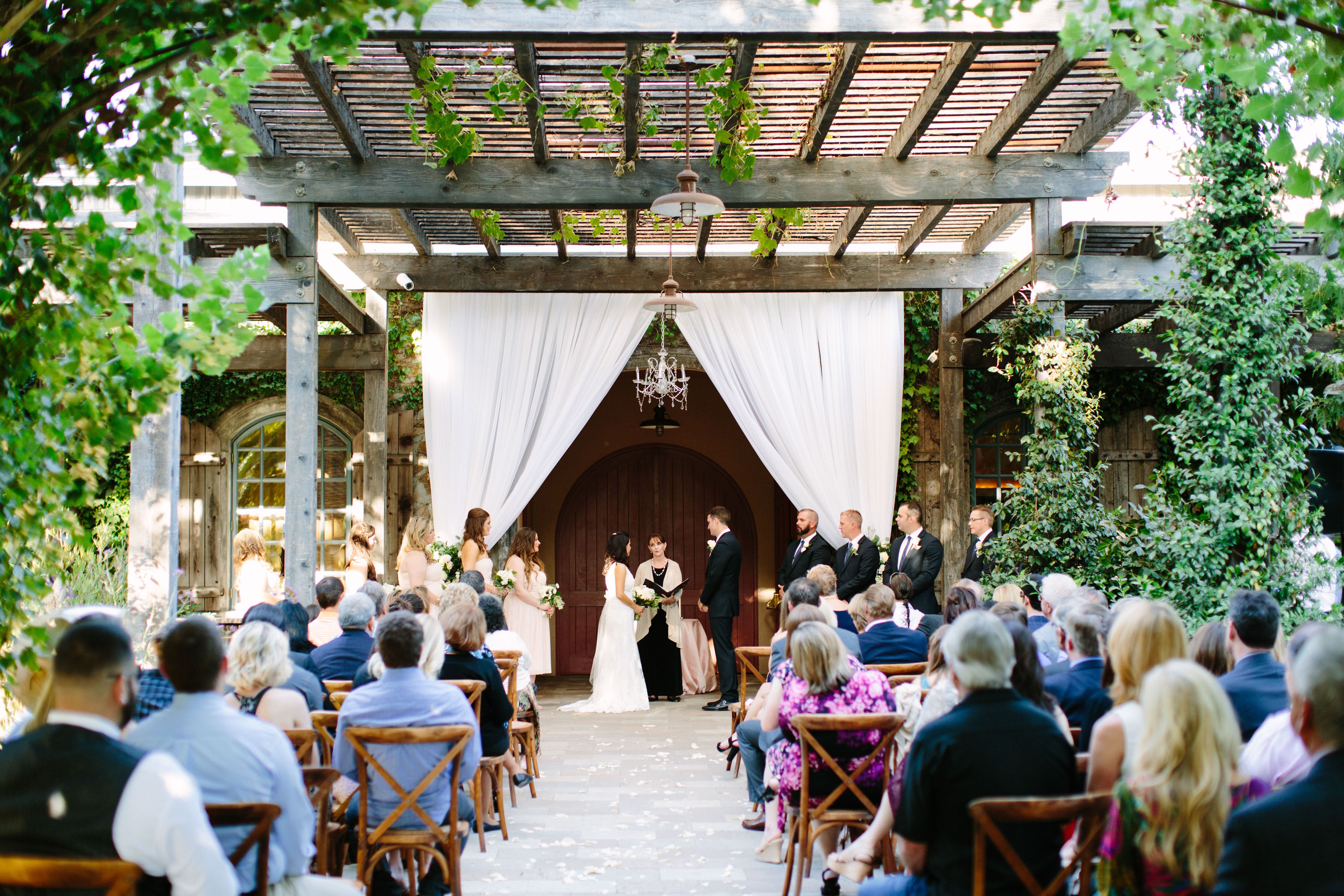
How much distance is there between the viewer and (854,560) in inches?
316

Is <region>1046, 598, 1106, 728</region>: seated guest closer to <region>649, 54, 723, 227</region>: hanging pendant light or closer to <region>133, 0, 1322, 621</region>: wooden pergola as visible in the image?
<region>133, 0, 1322, 621</region>: wooden pergola

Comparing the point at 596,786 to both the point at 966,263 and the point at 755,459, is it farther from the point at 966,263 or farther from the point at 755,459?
the point at 755,459

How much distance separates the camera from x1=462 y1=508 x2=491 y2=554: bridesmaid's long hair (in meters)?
8.05

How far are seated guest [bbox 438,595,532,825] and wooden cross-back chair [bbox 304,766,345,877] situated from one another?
28.7 inches

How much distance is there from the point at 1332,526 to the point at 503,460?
6.05 m

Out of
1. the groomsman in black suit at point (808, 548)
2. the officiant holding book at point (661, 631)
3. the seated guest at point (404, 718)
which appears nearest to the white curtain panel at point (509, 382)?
the officiant holding book at point (661, 631)

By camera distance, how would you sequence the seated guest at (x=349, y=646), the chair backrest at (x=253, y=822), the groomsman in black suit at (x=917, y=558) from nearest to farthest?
1. the chair backrest at (x=253, y=822)
2. the seated guest at (x=349, y=646)
3. the groomsman in black suit at (x=917, y=558)

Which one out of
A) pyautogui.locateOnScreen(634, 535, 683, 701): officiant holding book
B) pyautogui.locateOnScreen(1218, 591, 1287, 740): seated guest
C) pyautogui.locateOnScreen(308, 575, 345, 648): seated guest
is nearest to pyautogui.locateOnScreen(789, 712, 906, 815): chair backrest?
pyautogui.locateOnScreen(1218, 591, 1287, 740): seated guest

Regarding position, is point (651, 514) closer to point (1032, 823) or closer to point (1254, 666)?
point (1254, 666)

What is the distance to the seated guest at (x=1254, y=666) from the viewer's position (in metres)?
3.28

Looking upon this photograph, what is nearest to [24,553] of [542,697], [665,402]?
[542,697]

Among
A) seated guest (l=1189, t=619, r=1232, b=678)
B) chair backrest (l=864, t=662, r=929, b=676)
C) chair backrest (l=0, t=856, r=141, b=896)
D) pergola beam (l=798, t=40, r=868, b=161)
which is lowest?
chair backrest (l=864, t=662, r=929, b=676)

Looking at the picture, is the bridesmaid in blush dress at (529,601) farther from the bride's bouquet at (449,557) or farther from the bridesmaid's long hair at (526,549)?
the bride's bouquet at (449,557)

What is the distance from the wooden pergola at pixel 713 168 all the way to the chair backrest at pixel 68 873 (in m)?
3.47
